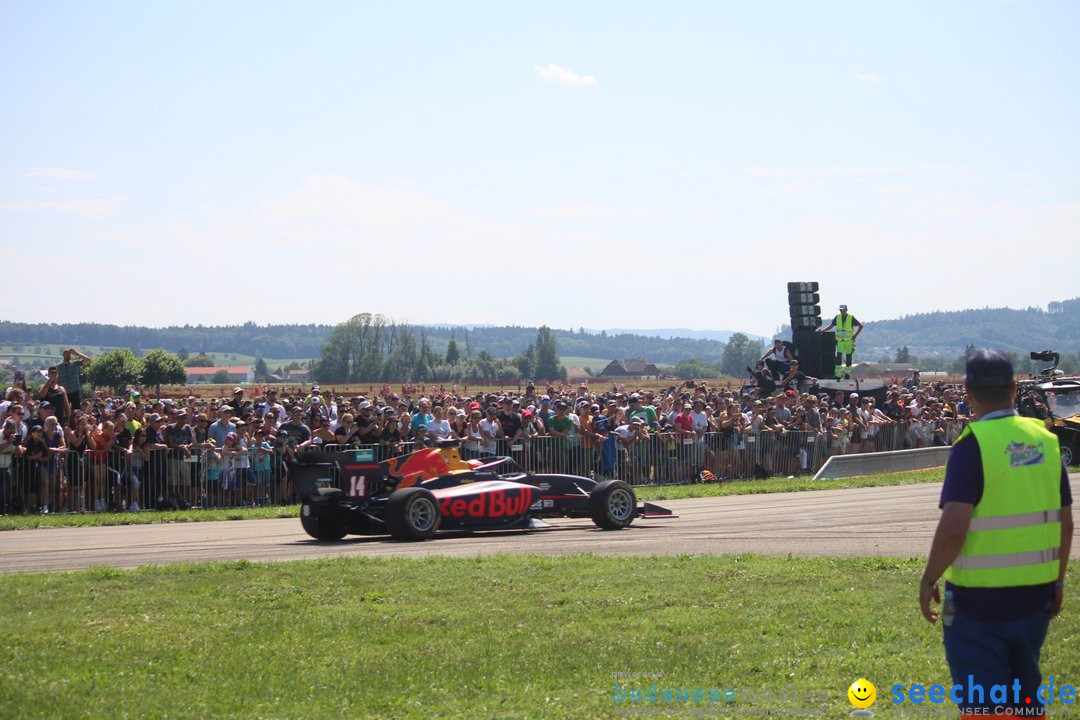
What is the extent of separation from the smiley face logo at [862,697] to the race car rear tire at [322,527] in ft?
32.3

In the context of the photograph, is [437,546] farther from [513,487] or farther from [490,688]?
[490,688]

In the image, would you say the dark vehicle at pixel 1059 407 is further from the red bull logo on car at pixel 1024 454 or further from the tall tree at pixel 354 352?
the tall tree at pixel 354 352

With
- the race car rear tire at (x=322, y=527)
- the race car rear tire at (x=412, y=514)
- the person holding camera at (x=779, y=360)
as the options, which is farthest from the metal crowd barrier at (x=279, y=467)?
the person holding camera at (x=779, y=360)

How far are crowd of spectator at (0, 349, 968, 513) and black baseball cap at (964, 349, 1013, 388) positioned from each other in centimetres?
1668

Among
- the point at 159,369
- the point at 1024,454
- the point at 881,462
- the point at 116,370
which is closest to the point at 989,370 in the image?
the point at 1024,454

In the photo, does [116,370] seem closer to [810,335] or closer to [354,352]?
[810,335]

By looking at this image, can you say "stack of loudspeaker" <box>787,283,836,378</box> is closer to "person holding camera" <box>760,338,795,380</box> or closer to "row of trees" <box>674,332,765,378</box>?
"person holding camera" <box>760,338,795,380</box>

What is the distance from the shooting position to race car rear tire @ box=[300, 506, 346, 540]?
15453mm

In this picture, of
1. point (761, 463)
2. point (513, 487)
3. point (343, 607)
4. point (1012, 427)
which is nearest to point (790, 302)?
point (761, 463)

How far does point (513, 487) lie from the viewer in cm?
1625

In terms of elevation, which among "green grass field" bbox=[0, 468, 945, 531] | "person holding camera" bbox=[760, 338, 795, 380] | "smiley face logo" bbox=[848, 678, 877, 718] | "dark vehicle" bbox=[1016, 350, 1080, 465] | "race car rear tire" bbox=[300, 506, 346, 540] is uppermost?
"person holding camera" bbox=[760, 338, 795, 380]

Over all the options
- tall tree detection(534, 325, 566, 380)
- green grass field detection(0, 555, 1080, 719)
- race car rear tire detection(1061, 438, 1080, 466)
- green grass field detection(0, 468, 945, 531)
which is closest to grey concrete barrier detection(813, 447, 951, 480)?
green grass field detection(0, 468, 945, 531)

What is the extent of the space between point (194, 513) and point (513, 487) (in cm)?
619

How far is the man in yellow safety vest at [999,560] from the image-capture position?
15.8 ft
